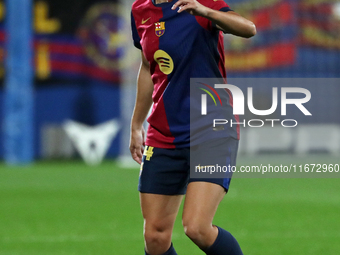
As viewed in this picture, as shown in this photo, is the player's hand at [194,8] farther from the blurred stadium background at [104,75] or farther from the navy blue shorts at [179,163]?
the blurred stadium background at [104,75]

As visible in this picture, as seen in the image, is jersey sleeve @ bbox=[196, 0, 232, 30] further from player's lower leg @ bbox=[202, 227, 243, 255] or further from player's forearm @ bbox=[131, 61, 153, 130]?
player's lower leg @ bbox=[202, 227, 243, 255]

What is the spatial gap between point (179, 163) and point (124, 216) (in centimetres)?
384

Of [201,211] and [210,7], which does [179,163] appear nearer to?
[201,211]

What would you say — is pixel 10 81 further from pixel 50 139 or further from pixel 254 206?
pixel 254 206

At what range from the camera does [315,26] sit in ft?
56.0

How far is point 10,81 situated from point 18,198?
716cm

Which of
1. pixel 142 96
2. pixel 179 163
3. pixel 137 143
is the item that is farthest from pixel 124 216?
pixel 179 163

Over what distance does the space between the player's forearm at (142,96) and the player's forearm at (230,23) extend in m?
0.64

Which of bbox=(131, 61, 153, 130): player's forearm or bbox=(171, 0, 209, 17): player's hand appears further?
bbox=(131, 61, 153, 130): player's forearm

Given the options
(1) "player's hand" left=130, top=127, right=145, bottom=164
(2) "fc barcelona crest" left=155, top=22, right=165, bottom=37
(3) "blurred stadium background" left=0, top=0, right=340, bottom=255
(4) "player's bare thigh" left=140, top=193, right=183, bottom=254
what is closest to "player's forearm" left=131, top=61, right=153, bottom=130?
(1) "player's hand" left=130, top=127, right=145, bottom=164

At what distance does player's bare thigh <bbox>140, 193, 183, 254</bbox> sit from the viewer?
2910 millimetres

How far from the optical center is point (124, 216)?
21.6 feet

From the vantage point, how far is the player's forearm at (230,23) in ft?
8.55

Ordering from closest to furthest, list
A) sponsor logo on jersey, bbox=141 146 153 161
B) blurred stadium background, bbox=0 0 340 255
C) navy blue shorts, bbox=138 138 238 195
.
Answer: navy blue shorts, bbox=138 138 238 195
sponsor logo on jersey, bbox=141 146 153 161
blurred stadium background, bbox=0 0 340 255
